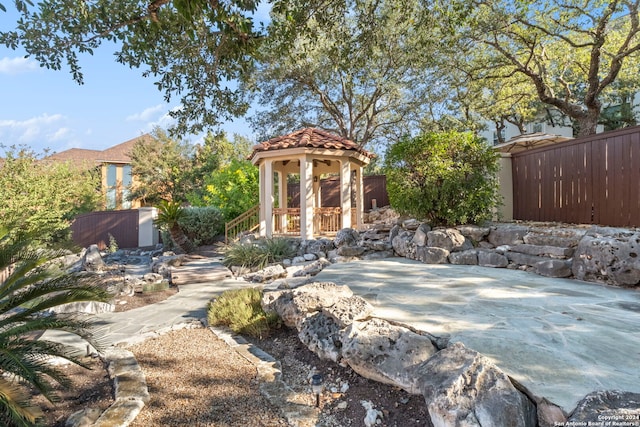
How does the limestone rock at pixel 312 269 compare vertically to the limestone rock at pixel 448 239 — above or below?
below

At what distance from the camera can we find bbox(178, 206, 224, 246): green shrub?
12562mm

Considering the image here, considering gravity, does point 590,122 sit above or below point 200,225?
above

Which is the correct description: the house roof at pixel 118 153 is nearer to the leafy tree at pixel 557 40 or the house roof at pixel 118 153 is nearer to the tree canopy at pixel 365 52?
the tree canopy at pixel 365 52

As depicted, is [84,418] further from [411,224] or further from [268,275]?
[411,224]

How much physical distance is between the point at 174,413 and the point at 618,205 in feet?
24.7

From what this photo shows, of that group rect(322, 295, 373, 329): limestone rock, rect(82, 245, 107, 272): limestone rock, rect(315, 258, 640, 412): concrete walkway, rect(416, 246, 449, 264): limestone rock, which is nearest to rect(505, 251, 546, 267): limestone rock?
rect(315, 258, 640, 412): concrete walkway

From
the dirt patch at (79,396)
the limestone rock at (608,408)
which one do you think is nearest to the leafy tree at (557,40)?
the limestone rock at (608,408)

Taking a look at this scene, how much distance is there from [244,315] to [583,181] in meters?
6.82

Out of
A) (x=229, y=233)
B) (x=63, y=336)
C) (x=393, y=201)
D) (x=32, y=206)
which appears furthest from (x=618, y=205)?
(x=32, y=206)

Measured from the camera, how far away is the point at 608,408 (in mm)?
1744

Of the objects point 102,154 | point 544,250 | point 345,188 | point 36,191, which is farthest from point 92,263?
point 102,154

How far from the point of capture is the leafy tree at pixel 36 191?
13.2 m

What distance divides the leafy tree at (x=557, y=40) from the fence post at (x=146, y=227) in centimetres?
1446

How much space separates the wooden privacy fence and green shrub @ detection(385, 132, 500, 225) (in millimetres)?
1176
